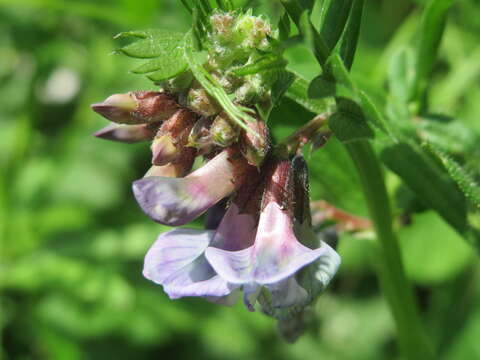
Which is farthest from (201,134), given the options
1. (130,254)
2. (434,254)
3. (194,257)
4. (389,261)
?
(434,254)

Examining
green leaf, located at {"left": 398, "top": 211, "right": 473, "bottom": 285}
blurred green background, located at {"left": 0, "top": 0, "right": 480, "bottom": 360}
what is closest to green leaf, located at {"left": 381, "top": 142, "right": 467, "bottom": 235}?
blurred green background, located at {"left": 0, "top": 0, "right": 480, "bottom": 360}

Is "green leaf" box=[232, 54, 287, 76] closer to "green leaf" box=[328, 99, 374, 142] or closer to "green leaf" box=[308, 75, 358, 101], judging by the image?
"green leaf" box=[308, 75, 358, 101]

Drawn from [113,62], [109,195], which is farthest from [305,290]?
[113,62]

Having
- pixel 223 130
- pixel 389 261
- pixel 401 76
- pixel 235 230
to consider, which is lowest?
pixel 389 261

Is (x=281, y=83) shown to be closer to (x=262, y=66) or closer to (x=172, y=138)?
(x=262, y=66)

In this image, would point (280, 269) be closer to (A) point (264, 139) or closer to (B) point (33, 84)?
(A) point (264, 139)

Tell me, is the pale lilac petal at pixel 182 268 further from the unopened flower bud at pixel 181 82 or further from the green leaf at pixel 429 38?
the green leaf at pixel 429 38
